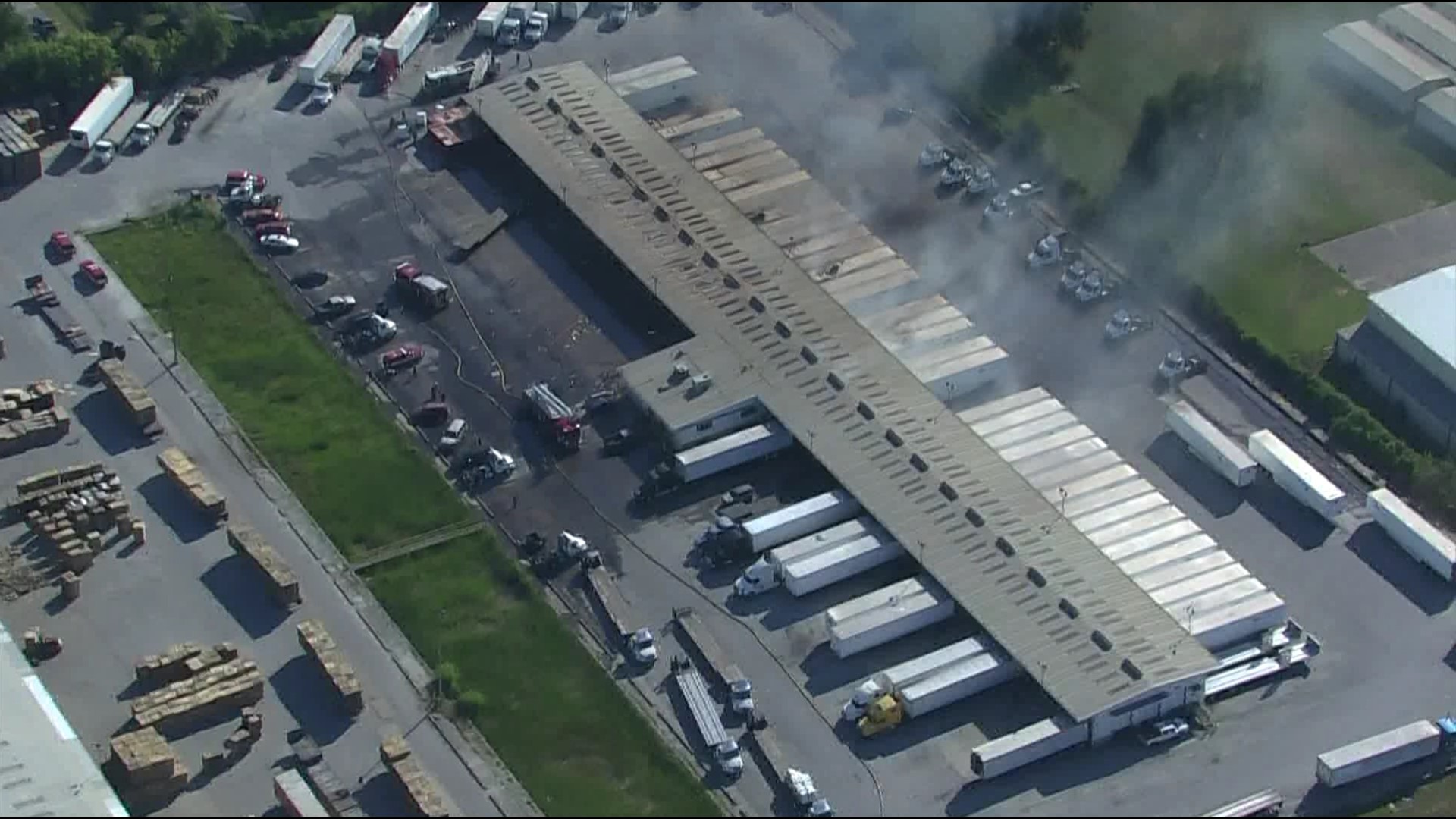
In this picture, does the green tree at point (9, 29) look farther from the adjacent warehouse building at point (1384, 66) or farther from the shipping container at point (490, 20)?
the adjacent warehouse building at point (1384, 66)

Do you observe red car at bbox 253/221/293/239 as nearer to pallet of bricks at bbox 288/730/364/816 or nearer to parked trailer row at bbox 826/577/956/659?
pallet of bricks at bbox 288/730/364/816

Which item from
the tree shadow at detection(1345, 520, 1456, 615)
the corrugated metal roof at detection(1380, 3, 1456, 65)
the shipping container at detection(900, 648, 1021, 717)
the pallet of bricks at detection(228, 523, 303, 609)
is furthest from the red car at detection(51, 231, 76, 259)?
the corrugated metal roof at detection(1380, 3, 1456, 65)

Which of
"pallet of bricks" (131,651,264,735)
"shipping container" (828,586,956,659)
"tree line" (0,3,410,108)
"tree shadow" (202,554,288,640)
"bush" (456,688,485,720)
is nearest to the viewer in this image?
"pallet of bricks" (131,651,264,735)

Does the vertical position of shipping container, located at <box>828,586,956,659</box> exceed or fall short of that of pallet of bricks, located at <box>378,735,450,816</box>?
it falls short

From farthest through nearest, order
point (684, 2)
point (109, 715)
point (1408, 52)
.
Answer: point (684, 2)
point (1408, 52)
point (109, 715)

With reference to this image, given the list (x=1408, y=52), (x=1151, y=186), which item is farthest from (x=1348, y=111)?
(x=1151, y=186)

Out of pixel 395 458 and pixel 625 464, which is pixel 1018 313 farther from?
pixel 395 458

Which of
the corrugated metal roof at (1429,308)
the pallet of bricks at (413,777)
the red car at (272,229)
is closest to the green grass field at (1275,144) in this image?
the corrugated metal roof at (1429,308)
